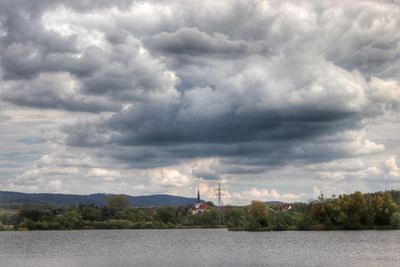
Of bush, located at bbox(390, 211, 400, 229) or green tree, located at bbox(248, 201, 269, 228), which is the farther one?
green tree, located at bbox(248, 201, 269, 228)

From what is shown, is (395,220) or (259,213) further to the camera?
(259,213)

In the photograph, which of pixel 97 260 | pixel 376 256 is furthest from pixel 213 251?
pixel 376 256

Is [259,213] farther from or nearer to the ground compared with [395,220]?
farther from the ground

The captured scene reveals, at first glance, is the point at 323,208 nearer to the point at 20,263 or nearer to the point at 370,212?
the point at 370,212

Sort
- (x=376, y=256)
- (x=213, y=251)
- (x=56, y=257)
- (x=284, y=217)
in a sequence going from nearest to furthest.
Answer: (x=376, y=256) < (x=56, y=257) < (x=213, y=251) < (x=284, y=217)

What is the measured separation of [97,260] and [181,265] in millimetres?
16584

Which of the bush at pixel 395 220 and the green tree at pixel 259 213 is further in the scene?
the green tree at pixel 259 213

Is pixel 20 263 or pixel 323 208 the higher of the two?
pixel 323 208

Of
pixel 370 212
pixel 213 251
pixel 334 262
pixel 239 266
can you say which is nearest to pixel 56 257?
pixel 213 251

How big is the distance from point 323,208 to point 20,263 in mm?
101844

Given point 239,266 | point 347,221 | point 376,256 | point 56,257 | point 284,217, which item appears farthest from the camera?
point 284,217

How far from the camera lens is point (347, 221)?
540ft

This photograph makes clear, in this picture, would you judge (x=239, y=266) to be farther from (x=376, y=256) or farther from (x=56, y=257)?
(x=56, y=257)

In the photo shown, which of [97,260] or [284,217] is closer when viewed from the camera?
[97,260]
